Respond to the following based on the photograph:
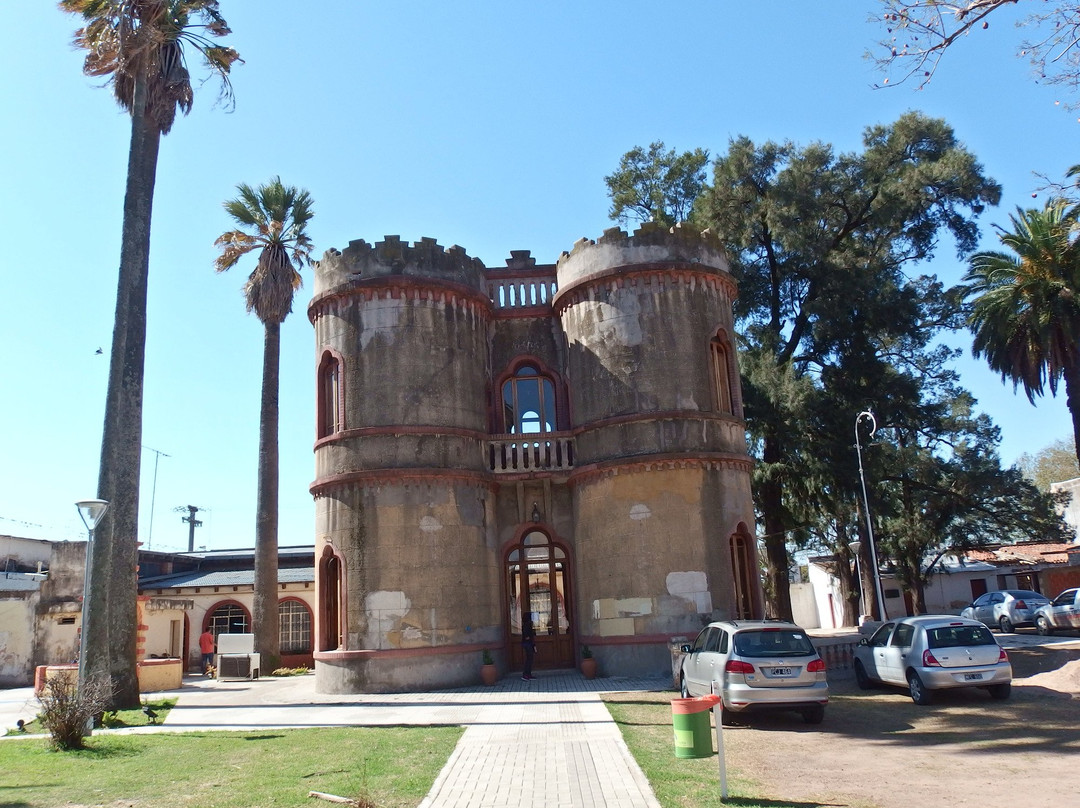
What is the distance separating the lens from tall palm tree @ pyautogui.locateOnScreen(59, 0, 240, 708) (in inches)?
706

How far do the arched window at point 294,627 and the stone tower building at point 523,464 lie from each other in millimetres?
12364

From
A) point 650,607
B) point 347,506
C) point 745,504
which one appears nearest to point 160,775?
point 347,506

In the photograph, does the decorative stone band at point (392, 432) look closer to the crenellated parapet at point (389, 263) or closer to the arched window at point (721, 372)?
the crenellated parapet at point (389, 263)

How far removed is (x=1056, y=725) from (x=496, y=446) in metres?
13.6

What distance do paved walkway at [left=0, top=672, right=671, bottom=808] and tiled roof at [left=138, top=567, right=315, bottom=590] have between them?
8780mm

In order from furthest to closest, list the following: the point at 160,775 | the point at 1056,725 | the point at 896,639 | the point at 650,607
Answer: the point at 650,607 < the point at 896,639 < the point at 1056,725 < the point at 160,775

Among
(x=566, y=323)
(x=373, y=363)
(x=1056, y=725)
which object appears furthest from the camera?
(x=566, y=323)

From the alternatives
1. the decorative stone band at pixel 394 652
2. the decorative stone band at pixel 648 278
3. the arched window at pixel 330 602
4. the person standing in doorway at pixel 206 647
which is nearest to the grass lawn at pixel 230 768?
the decorative stone band at pixel 394 652

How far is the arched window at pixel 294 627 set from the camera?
32.4 metres

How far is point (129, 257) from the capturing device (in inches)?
768

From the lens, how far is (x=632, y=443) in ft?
69.7

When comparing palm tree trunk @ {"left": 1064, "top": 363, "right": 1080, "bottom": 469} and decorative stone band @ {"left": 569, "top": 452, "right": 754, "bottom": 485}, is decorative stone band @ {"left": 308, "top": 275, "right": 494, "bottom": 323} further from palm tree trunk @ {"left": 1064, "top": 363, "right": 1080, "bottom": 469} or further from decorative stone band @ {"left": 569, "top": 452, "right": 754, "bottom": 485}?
palm tree trunk @ {"left": 1064, "top": 363, "right": 1080, "bottom": 469}

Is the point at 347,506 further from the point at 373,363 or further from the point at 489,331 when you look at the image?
the point at 489,331

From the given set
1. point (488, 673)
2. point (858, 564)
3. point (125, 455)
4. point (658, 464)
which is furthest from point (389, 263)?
point (858, 564)
